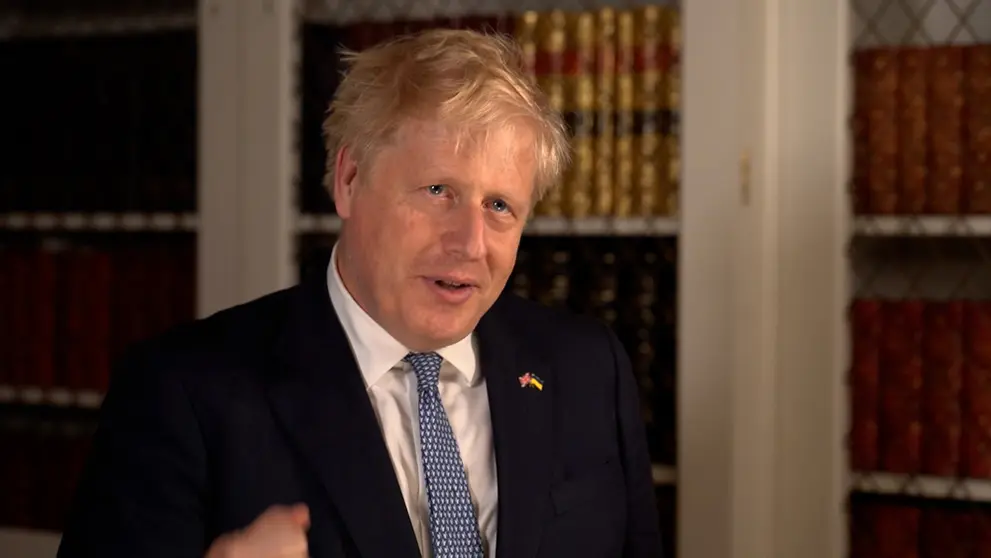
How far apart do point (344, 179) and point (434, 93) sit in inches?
6.1

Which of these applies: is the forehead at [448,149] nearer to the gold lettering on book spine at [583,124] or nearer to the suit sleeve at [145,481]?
the suit sleeve at [145,481]

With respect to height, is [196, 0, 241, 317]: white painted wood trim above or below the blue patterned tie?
above

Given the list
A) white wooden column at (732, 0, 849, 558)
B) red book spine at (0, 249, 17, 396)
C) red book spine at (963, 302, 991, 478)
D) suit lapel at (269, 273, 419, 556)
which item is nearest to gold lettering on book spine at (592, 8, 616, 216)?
white wooden column at (732, 0, 849, 558)

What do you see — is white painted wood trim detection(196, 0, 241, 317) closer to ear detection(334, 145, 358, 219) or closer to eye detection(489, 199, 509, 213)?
ear detection(334, 145, 358, 219)

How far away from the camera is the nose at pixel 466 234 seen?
4.02 ft

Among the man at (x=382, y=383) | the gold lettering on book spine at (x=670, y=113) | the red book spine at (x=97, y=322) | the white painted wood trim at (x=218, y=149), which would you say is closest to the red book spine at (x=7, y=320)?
the red book spine at (x=97, y=322)

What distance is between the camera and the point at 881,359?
6.03 ft

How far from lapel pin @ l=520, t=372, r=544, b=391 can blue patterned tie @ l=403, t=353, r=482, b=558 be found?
5.3 inches

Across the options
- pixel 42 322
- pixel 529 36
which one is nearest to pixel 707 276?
pixel 529 36

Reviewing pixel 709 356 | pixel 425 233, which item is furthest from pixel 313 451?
pixel 709 356

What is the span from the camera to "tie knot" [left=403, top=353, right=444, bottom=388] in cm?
129

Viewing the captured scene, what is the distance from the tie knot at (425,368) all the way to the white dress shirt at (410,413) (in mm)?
11

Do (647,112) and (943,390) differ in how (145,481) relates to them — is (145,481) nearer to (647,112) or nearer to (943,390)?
(647,112)

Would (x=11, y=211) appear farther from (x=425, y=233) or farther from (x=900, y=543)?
(x=900, y=543)
